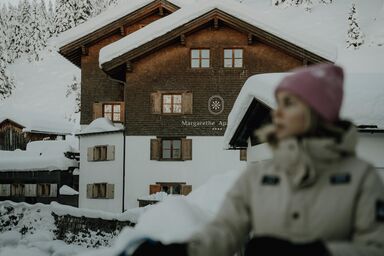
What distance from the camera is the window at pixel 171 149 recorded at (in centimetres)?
2247

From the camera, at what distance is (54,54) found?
3679 inches

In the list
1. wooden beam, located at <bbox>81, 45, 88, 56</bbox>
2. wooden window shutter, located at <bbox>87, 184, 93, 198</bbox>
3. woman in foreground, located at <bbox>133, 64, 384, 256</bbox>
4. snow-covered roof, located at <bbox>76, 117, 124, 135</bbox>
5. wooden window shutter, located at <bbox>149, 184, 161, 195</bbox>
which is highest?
wooden beam, located at <bbox>81, 45, 88, 56</bbox>

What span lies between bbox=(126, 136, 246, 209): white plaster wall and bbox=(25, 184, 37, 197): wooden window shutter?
10.0 metres

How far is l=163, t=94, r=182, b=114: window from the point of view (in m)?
22.6

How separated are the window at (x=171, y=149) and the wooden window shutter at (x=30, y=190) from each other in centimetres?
1116

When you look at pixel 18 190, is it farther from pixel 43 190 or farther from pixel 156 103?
pixel 156 103

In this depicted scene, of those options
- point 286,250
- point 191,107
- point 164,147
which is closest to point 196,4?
point 191,107

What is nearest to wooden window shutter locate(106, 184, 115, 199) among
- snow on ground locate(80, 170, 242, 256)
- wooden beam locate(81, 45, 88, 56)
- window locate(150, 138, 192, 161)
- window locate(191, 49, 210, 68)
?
window locate(150, 138, 192, 161)

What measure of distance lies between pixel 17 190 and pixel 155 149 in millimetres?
12318

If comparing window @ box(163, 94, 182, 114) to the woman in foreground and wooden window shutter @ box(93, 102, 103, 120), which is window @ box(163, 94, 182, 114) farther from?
the woman in foreground

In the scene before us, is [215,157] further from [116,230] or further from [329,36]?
[329,36]

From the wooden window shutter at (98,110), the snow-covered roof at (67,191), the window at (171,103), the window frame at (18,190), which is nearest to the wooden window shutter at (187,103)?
the window at (171,103)

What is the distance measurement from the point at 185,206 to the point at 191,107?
19.1 m

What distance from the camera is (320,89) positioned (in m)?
1.95
